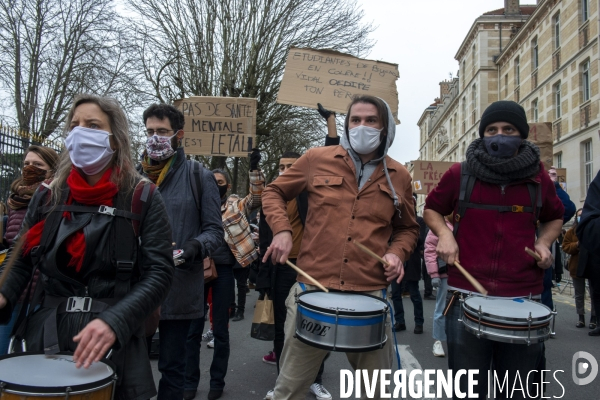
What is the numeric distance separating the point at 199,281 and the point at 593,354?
4974 mm

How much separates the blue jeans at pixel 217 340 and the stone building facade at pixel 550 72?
535 inches

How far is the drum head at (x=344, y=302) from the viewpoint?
7.86 ft

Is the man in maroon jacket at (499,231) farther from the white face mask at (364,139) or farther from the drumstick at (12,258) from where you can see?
the drumstick at (12,258)

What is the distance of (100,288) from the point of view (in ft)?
6.47

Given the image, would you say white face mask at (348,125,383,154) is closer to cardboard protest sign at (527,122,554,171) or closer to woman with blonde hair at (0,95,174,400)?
woman with blonde hair at (0,95,174,400)

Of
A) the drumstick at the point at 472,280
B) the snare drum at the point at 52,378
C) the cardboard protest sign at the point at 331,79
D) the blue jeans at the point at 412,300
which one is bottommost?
the blue jeans at the point at 412,300

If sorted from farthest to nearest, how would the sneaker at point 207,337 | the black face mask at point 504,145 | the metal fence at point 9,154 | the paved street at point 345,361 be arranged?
the metal fence at point 9,154 < the sneaker at point 207,337 < the paved street at point 345,361 < the black face mask at point 504,145

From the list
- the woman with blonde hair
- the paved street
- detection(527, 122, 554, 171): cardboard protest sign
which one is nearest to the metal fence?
the paved street

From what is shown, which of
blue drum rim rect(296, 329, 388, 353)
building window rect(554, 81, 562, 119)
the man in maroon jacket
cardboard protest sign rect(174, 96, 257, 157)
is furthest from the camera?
building window rect(554, 81, 562, 119)

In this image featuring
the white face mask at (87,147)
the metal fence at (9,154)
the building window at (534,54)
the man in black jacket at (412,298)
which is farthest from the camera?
the building window at (534,54)

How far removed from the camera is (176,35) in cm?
1880

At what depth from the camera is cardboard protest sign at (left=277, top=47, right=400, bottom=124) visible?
18.6ft

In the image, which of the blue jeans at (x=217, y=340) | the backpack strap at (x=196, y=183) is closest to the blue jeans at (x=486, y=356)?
the backpack strap at (x=196, y=183)

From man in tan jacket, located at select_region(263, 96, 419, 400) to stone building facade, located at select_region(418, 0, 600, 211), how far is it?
13868 mm
